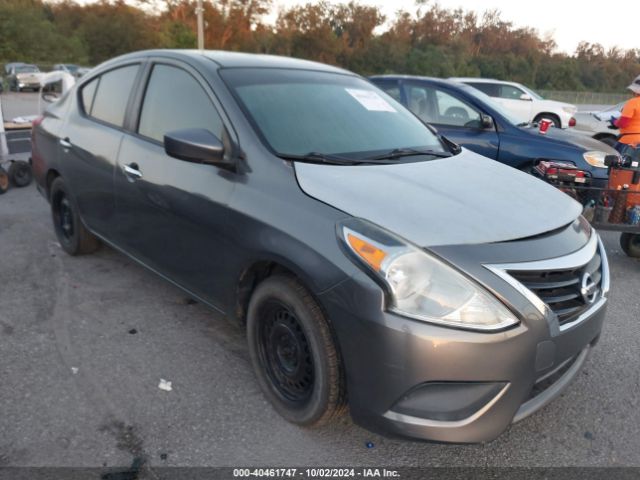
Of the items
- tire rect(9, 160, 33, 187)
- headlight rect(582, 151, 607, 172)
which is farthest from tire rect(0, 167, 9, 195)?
headlight rect(582, 151, 607, 172)

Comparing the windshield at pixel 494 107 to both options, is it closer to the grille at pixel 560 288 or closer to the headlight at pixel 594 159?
the headlight at pixel 594 159

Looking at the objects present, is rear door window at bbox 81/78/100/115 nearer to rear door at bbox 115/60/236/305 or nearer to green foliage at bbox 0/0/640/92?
rear door at bbox 115/60/236/305

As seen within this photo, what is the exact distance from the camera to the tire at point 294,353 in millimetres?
2133

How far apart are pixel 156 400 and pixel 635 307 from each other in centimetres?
348

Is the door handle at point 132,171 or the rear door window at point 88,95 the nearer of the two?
the door handle at point 132,171

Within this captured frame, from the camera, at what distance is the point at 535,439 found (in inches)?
95.3

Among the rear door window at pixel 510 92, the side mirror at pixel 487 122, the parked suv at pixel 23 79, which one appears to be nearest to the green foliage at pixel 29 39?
the parked suv at pixel 23 79

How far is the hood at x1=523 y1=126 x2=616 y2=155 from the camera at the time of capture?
559 centimetres

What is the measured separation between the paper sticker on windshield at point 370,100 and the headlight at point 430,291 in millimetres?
1555

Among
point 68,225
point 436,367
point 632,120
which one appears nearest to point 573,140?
point 632,120

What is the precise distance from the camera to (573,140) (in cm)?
575

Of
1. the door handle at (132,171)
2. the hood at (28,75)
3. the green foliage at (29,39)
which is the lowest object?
the door handle at (132,171)

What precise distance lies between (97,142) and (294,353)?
2.22m

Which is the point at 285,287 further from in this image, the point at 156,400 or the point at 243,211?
the point at 156,400
